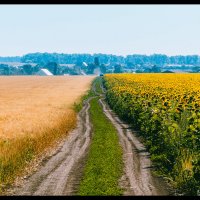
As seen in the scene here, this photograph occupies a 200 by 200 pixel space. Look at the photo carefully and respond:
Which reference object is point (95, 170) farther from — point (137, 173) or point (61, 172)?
point (137, 173)

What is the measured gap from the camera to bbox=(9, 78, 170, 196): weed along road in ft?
45.7

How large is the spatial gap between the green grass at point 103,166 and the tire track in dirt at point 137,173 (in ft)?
1.05

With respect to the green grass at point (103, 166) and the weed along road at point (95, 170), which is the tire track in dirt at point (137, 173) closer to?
the weed along road at point (95, 170)

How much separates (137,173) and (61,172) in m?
3.25

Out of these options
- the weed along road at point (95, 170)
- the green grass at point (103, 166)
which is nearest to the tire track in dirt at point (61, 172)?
the weed along road at point (95, 170)

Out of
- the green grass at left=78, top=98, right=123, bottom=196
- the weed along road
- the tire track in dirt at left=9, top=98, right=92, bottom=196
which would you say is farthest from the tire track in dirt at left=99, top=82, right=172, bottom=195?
the tire track in dirt at left=9, top=98, right=92, bottom=196

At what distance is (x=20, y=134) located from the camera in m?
24.2

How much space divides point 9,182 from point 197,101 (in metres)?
12.5

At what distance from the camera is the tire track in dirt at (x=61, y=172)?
13960 millimetres

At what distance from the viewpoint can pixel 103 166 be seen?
1744cm
